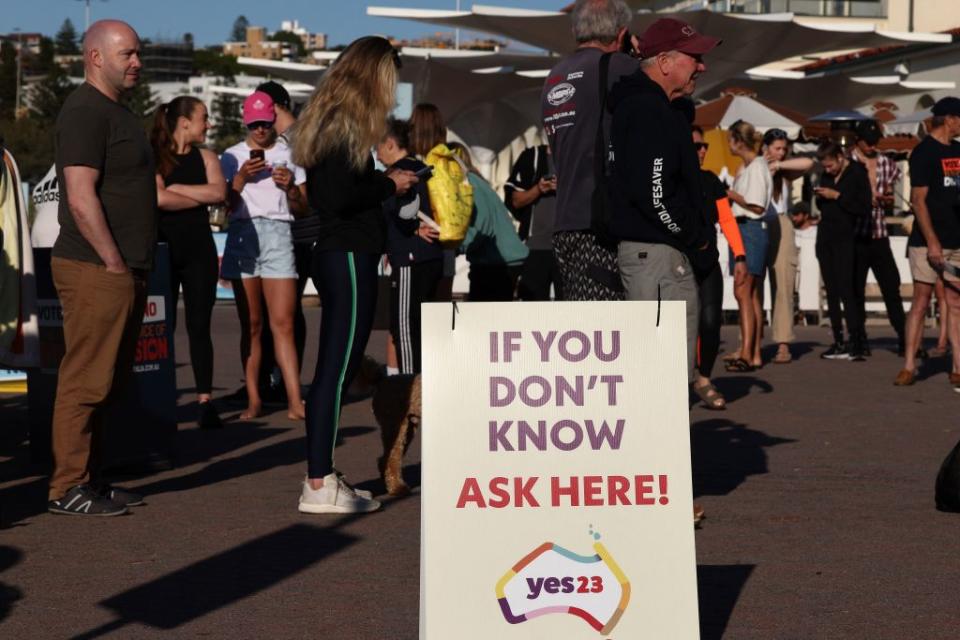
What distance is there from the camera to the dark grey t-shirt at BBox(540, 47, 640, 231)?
6.91 meters

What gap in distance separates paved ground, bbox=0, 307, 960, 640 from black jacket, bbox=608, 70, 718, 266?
4.10 feet

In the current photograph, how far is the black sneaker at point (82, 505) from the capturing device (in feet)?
23.6

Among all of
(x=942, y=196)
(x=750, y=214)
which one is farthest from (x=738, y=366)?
(x=942, y=196)

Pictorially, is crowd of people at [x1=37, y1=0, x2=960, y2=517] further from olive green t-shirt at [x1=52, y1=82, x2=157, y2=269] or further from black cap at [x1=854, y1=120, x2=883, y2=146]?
black cap at [x1=854, y1=120, x2=883, y2=146]

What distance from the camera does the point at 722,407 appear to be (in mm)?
11516

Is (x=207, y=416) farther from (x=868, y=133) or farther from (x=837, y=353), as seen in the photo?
(x=868, y=133)

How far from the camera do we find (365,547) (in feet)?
21.3

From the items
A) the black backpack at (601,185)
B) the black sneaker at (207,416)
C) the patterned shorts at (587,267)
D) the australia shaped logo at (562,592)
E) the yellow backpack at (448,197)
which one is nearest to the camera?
the australia shaped logo at (562,592)

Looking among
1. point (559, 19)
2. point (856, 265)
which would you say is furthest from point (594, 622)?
point (559, 19)

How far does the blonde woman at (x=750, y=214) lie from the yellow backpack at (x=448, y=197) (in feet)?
14.5

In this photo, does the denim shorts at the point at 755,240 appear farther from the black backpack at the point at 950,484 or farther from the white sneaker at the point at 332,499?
the white sneaker at the point at 332,499

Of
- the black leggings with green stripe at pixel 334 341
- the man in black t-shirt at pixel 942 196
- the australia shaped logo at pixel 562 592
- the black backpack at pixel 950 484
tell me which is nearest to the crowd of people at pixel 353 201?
the black leggings with green stripe at pixel 334 341

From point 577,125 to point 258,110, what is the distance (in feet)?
12.7

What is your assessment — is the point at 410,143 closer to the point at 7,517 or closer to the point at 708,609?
the point at 7,517
